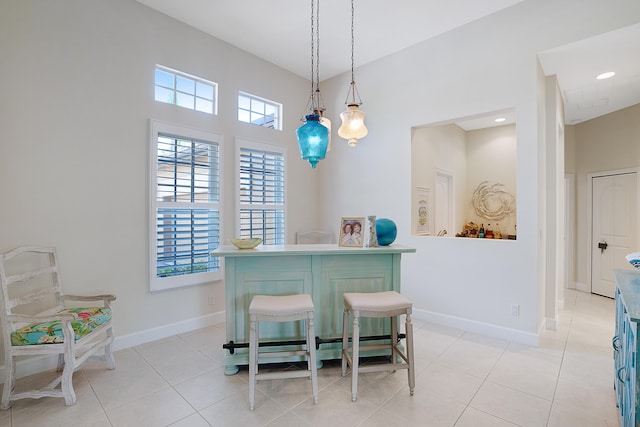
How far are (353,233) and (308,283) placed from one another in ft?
1.87

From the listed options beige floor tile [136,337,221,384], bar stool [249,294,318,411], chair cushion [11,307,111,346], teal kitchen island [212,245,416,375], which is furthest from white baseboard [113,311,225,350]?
bar stool [249,294,318,411]

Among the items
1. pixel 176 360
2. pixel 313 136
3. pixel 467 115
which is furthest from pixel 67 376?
pixel 467 115

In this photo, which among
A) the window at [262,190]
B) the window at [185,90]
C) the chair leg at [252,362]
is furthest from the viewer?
the window at [262,190]

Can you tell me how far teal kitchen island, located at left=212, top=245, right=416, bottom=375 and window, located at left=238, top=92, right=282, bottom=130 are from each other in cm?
226

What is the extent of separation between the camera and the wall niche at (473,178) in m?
5.11

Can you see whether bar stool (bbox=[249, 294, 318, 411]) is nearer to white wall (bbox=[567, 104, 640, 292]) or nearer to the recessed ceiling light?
the recessed ceiling light

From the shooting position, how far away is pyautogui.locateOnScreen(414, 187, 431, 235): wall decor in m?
4.32

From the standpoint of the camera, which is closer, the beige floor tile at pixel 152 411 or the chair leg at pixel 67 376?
the beige floor tile at pixel 152 411

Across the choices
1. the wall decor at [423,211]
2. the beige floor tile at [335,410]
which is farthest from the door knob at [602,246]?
the beige floor tile at [335,410]

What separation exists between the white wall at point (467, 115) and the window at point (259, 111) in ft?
3.56

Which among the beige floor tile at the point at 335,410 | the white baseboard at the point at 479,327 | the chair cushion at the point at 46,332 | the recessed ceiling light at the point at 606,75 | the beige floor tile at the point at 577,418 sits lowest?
the beige floor tile at the point at 335,410

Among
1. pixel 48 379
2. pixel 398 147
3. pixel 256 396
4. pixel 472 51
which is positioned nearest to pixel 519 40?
pixel 472 51

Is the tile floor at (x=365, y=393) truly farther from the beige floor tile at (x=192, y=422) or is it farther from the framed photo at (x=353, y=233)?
the framed photo at (x=353, y=233)

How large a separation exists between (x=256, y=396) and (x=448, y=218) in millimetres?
4659
